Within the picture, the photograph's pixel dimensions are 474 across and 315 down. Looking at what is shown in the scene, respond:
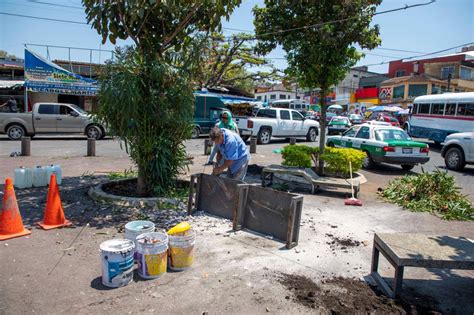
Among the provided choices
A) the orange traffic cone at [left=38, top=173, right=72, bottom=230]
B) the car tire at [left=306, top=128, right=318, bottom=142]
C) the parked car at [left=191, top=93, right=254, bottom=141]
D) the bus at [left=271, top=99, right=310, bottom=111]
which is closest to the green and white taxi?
the car tire at [left=306, top=128, right=318, bottom=142]

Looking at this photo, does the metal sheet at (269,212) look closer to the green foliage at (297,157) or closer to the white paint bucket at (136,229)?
the white paint bucket at (136,229)

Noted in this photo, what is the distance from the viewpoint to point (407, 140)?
12.0 m

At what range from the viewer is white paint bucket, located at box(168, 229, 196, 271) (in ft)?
13.9

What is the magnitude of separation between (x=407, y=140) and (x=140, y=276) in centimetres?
1049

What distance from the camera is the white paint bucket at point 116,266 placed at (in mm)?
3797

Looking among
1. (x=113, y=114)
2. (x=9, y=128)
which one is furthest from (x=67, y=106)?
(x=113, y=114)

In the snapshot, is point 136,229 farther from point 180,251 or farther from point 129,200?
point 129,200

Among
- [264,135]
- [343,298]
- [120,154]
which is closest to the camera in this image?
[343,298]

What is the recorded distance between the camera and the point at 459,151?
12.6 metres

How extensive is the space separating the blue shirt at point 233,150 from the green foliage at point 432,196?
3770 millimetres

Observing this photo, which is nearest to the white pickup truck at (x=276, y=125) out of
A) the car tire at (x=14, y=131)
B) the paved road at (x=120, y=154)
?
the paved road at (x=120, y=154)

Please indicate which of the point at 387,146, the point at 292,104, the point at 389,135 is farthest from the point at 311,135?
the point at 292,104

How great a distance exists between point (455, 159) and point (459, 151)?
1.09 ft

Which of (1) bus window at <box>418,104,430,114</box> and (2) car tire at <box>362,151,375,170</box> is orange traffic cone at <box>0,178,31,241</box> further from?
(1) bus window at <box>418,104,430,114</box>
